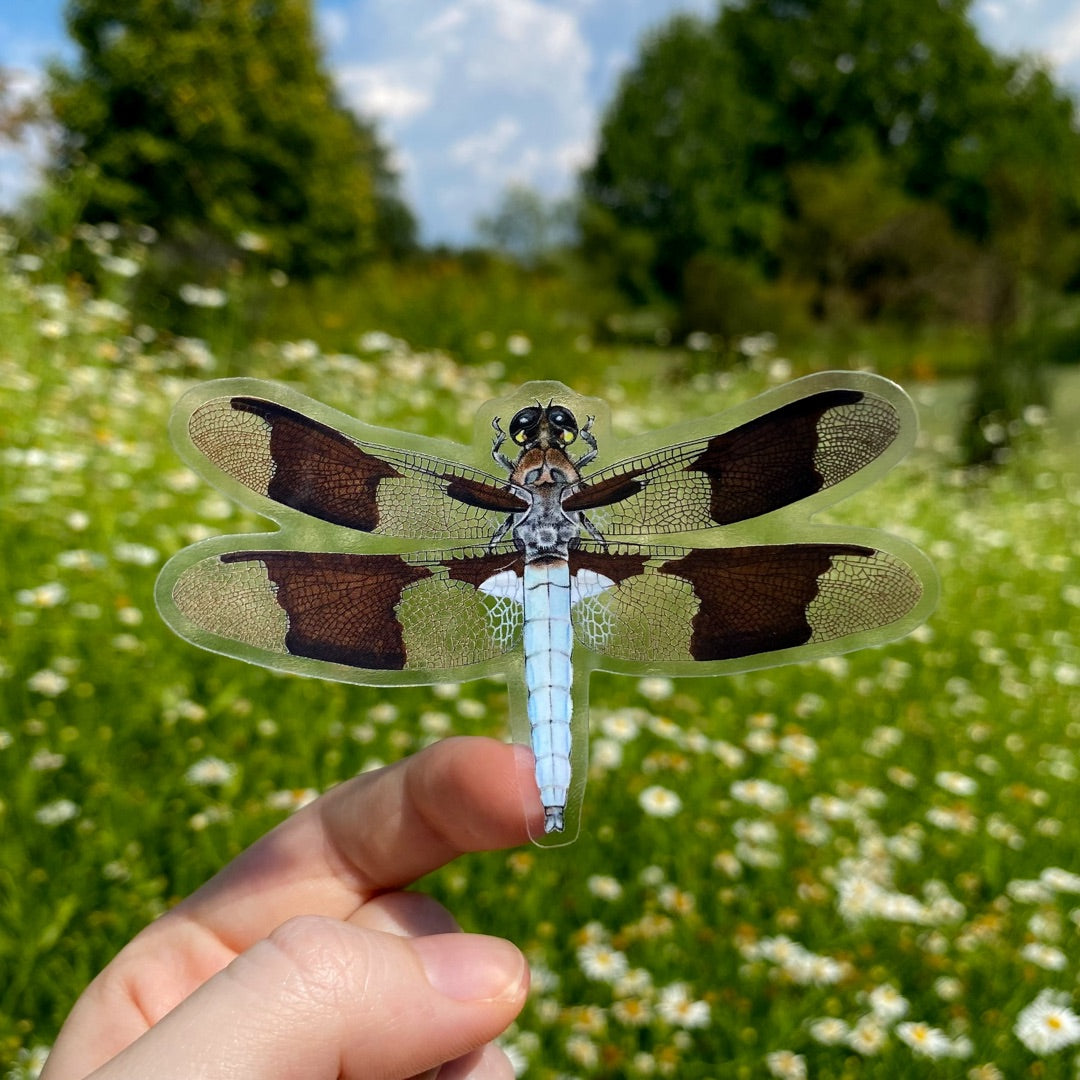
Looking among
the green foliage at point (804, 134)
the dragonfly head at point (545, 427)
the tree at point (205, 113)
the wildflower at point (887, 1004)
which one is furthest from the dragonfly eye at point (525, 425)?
the green foliage at point (804, 134)

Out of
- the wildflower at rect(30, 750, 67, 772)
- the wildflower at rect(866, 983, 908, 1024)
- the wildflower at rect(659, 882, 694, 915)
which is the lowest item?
the wildflower at rect(866, 983, 908, 1024)

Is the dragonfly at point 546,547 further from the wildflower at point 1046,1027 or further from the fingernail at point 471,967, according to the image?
the wildflower at point 1046,1027

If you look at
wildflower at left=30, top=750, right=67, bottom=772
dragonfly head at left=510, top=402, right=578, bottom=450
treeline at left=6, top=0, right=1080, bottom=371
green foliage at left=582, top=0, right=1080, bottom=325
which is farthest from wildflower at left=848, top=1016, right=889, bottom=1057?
green foliage at left=582, top=0, right=1080, bottom=325

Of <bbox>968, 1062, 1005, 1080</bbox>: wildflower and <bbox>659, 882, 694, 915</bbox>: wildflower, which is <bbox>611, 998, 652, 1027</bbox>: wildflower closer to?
<bbox>659, 882, 694, 915</bbox>: wildflower

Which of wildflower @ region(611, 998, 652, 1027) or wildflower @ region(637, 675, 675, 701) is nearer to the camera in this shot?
wildflower @ region(611, 998, 652, 1027)

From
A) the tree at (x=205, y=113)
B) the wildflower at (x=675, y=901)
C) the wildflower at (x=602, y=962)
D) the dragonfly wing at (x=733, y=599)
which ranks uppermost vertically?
the tree at (x=205, y=113)

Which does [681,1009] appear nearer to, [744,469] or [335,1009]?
[335,1009]
